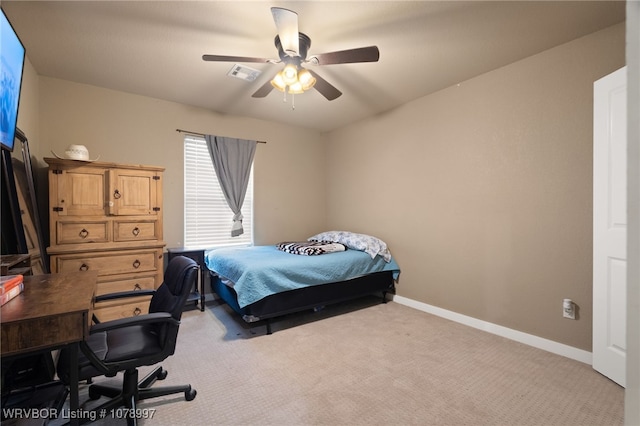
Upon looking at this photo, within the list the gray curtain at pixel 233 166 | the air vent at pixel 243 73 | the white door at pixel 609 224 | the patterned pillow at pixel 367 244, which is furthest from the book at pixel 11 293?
the white door at pixel 609 224

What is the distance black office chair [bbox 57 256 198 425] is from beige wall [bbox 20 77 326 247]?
6.64 feet

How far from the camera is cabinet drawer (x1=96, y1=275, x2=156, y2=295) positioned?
101 inches

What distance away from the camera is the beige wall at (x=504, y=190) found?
2.22m

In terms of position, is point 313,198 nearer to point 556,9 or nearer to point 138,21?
point 138,21

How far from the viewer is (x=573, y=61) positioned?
2236mm

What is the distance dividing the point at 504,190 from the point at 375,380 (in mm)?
2128

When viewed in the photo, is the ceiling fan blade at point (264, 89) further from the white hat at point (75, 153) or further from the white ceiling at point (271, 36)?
the white hat at point (75, 153)

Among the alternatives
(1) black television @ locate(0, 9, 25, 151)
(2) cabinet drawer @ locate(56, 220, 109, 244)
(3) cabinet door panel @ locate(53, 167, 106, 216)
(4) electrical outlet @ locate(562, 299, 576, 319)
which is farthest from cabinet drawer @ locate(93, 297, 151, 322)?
(4) electrical outlet @ locate(562, 299, 576, 319)

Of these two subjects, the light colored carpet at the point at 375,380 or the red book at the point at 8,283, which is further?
the light colored carpet at the point at 375,380

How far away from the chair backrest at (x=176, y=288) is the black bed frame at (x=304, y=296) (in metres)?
0.95

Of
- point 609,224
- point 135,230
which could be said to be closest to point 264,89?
point 135,230

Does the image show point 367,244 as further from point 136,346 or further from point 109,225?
point 109,225

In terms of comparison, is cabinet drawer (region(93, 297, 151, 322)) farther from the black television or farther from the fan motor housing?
the fan motor housing

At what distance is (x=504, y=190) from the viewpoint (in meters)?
2.65
